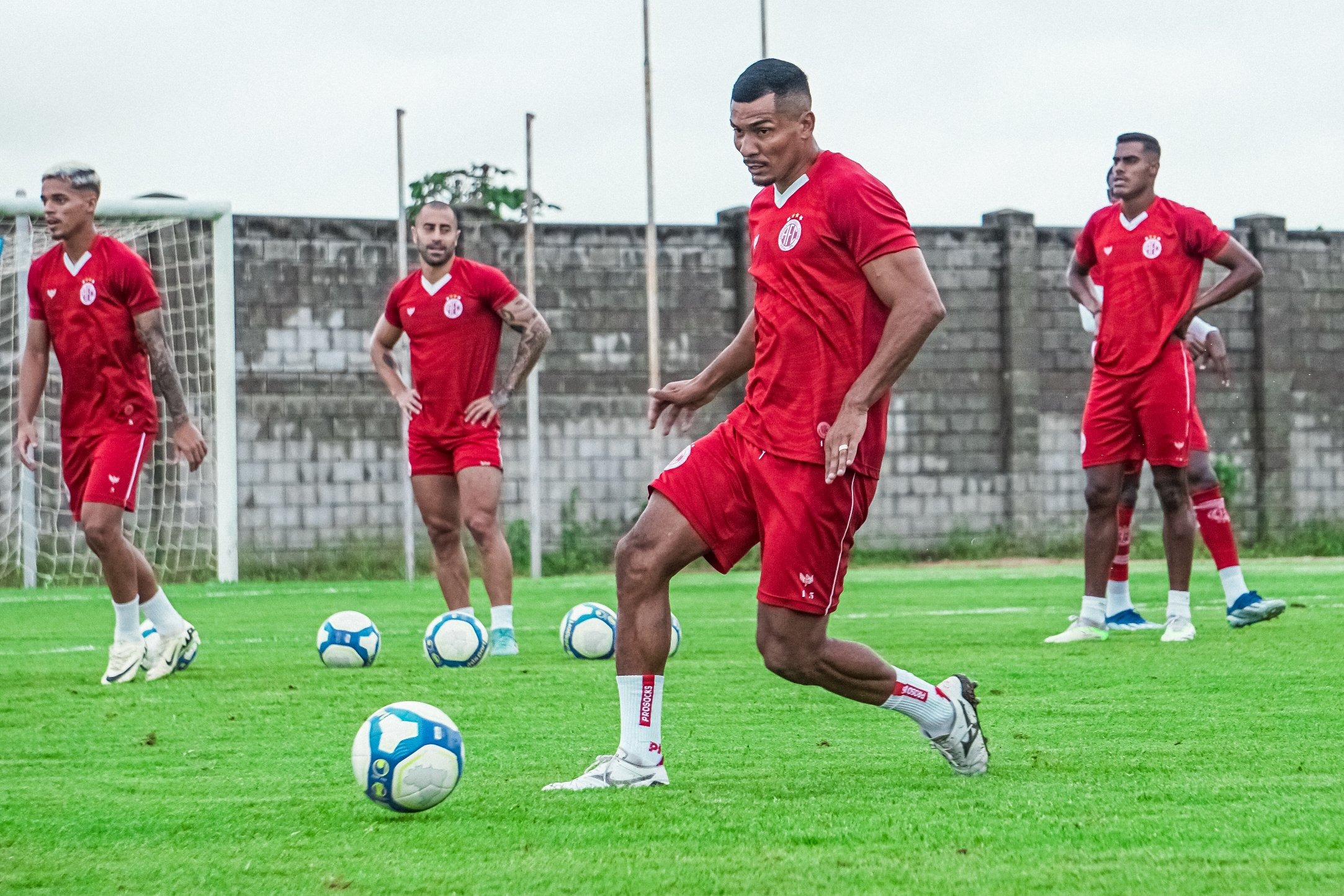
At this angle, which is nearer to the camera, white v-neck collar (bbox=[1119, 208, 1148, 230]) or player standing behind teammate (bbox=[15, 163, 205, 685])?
player standing behind teammate (bbox=[15, 163, 205, 685])

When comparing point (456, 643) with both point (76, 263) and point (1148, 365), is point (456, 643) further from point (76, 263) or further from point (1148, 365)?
point (1148, 365)

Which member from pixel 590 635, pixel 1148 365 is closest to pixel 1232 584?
pixel 1148 365

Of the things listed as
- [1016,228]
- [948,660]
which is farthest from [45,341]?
[1016,228]

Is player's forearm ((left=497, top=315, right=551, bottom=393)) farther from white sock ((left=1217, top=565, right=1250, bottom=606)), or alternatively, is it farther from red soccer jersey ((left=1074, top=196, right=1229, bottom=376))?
white sock ((left=1217, top=565, right=1250, bottom=606))

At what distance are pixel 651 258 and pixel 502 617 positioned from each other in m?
11.7

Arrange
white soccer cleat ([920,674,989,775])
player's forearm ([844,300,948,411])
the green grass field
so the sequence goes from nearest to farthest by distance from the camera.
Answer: the green grass field < player's forearm ([844,300,948,411]) < white soccer cleat ([920,674,989,775])

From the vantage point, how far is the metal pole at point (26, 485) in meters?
16.0

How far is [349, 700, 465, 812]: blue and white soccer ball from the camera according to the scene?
14.1 ft

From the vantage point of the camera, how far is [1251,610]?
9.28 meters

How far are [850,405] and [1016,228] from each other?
18873mm

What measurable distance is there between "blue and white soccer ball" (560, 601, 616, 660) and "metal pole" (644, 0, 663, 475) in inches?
457

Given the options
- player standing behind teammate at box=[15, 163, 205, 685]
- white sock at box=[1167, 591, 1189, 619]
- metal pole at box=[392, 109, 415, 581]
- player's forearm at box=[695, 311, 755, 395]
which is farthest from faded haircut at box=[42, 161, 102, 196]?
metal pole at box=[392, 109, 415, 581]

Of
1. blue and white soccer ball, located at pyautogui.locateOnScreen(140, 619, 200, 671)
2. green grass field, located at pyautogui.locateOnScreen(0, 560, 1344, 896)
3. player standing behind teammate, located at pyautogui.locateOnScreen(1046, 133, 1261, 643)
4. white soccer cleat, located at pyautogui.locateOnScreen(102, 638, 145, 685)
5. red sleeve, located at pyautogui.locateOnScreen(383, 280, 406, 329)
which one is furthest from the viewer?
red sleeve, located at pyautogui.locateOnScreen(383, 280, 406, 329)

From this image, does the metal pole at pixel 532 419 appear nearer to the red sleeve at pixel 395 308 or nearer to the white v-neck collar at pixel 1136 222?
the red sleeve at pixel 395 308
